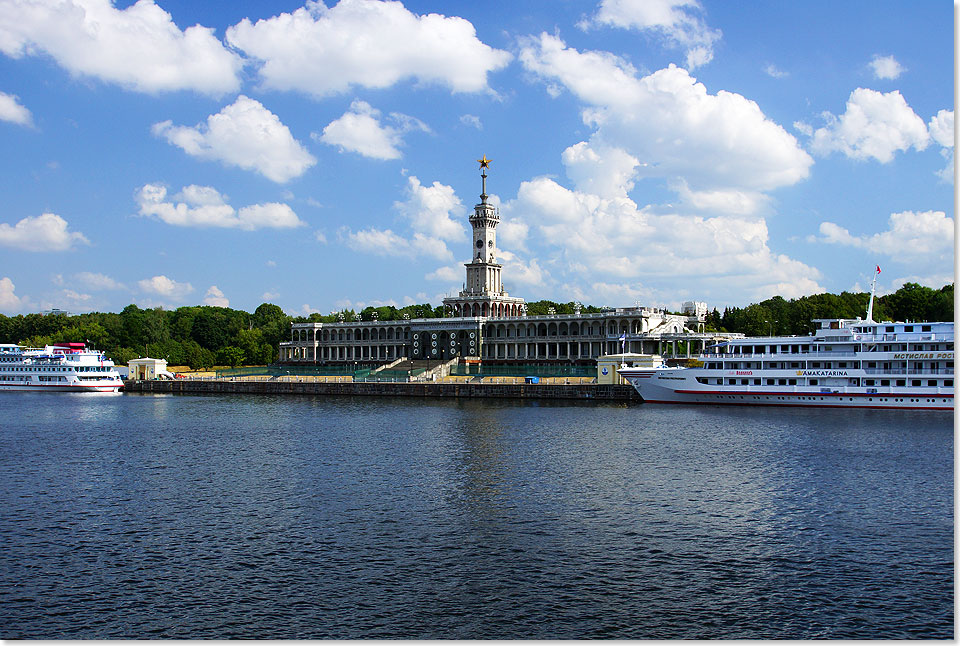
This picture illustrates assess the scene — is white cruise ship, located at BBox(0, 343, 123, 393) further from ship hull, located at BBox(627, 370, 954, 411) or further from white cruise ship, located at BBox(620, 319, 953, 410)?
white cruise ship, located at BBox(620, 319, 953, 410)

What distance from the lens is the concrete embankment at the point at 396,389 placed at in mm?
120000

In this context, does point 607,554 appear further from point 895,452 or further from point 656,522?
point 895,452

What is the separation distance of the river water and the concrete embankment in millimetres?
46701

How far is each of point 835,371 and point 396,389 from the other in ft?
220

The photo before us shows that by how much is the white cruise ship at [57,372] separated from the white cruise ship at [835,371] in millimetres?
99363

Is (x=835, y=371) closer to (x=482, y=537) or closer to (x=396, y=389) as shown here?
(x=396, y=389)

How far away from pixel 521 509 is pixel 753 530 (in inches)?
458

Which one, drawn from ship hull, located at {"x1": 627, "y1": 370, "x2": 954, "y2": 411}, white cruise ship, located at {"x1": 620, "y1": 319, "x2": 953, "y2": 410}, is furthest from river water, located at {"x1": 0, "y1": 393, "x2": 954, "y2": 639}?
white cruise ship, located at {"x1": 620, "y1": 319, "x2": 953, "y2": 410}

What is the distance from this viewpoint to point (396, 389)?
137 meters

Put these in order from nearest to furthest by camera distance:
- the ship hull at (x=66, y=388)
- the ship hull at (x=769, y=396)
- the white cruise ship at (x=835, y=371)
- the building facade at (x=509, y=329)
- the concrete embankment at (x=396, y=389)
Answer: the white cruise ship at (x=835, y=371), the ship hull at (x=769, y=396), the concrete embankment at (x=396, y=389), the ship hull at (x=66, y=388), the building facade at (x=509, y=329)

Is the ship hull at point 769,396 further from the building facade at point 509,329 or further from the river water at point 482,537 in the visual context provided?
the building facade at point 509,329

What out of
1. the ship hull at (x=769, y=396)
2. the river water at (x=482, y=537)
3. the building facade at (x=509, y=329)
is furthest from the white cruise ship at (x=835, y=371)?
the building facade at (x=509, y=329)

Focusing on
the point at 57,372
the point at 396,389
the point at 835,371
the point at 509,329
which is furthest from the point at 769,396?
the point at 57,372

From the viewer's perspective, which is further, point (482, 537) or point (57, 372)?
point (57, 372)
